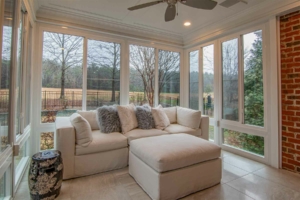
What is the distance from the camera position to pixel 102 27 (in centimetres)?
335

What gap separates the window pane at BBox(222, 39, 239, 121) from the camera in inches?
126

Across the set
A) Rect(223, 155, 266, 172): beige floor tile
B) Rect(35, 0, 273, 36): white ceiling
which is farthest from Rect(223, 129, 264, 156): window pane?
Rect(35, 0, 273, 36): white ceiling

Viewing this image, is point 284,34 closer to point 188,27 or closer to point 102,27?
point 188,27

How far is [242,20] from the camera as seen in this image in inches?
117

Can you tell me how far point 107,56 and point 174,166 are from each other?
2663mm

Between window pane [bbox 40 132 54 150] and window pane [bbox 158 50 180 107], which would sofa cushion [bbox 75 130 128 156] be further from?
window pane [bbox 158 50 180 107]

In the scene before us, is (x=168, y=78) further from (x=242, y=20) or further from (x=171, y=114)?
(x=242, y=20)

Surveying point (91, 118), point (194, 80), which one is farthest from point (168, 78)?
point (91, 118)

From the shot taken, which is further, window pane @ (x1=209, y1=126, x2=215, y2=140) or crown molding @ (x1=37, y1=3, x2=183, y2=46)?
window pane @ (x1=209, y1=126, x2=215, y2=140)

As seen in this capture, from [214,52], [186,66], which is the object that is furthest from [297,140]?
[186,66]

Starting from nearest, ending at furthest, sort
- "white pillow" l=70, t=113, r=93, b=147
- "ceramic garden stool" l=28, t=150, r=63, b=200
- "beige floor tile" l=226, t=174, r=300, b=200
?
"ceramic garden stool" l=28, t=150, r=63, b=200, "beige floor tile" l=226, t=174, r=300, b=200, "white pillow" l=70, t=113, r=93, b=147

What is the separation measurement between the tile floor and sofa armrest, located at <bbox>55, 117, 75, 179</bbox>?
16 centimetres

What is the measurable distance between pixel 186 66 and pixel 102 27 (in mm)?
2289

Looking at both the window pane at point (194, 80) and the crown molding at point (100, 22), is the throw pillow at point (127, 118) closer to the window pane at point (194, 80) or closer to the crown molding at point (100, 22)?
the crown molding at point (100, 22)
